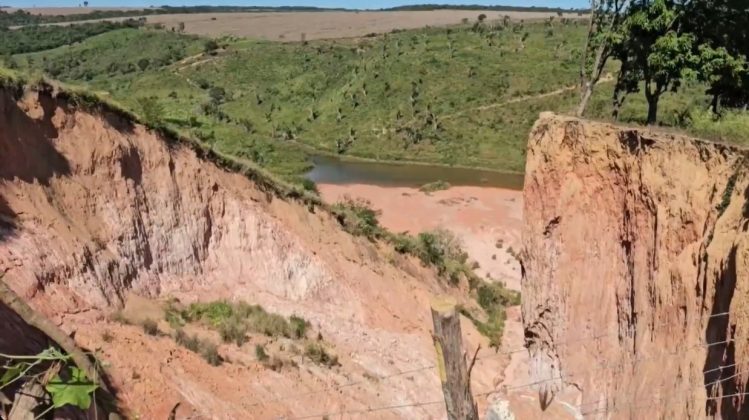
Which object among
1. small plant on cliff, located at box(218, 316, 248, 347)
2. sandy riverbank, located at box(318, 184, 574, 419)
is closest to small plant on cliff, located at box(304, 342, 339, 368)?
small plant on cliff, located at box(218, 316, 248, 347)

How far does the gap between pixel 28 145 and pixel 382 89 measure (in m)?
66.2

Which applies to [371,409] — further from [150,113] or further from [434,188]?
[434,188]

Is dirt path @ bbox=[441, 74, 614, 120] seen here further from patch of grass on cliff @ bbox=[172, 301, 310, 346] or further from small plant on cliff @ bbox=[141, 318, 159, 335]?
small plant on cliff @ bbox=[141, 318, 159, 335]

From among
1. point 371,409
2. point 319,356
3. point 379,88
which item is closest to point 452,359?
A: point 371,409

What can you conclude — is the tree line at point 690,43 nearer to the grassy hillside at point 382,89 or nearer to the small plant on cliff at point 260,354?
the small plant on cliff at point 260,354

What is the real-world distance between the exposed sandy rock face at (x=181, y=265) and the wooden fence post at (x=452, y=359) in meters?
7.15

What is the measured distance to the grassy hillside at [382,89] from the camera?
2566 inches

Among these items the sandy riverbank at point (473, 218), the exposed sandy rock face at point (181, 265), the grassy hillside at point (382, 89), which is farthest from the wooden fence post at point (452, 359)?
the grassy hillside at point (382, 89)

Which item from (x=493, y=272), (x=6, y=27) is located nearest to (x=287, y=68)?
(x=493, y=272)

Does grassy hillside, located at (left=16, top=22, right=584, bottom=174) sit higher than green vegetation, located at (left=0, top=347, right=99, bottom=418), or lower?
lower

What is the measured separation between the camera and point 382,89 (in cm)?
7731

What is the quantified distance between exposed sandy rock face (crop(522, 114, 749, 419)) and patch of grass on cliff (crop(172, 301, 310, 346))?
5673mm

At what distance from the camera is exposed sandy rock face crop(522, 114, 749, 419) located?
8227 mm

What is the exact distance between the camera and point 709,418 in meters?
8.02
